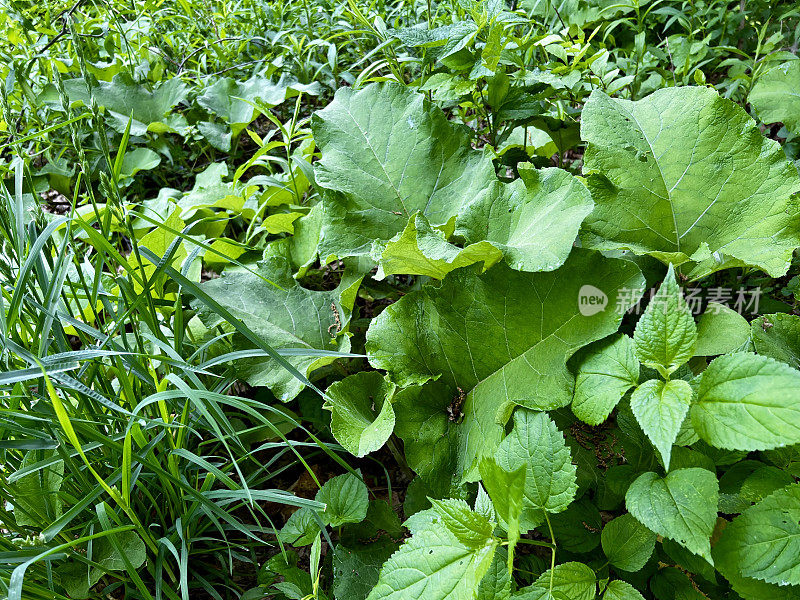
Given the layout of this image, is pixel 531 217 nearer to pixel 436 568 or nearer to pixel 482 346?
pixel 482 346

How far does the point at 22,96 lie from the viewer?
105 inches

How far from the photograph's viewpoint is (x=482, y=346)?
1295 mm

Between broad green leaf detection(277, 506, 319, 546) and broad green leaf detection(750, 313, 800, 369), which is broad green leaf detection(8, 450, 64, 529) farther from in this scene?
broad green leaf detection(750, 313, 800, 369)

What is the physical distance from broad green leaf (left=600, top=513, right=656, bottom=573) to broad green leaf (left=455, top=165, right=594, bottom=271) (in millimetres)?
449

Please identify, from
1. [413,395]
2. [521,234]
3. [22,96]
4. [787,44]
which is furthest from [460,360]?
[22,96]

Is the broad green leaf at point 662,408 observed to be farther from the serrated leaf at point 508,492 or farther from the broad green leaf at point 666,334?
the serrated leaf at point 508,492

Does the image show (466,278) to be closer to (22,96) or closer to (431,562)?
(431,562)

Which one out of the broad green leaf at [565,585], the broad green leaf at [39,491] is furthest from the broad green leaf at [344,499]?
the broad green leaf at [39,491]

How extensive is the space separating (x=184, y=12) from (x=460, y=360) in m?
3.04

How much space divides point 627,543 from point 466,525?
0.93ft

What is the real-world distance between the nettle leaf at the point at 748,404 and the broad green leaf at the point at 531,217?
318 millimetres

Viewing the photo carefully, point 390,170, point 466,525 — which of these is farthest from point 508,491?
point 390,170

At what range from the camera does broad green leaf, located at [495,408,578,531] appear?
0.96m

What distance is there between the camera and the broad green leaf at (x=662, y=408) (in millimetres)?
850
